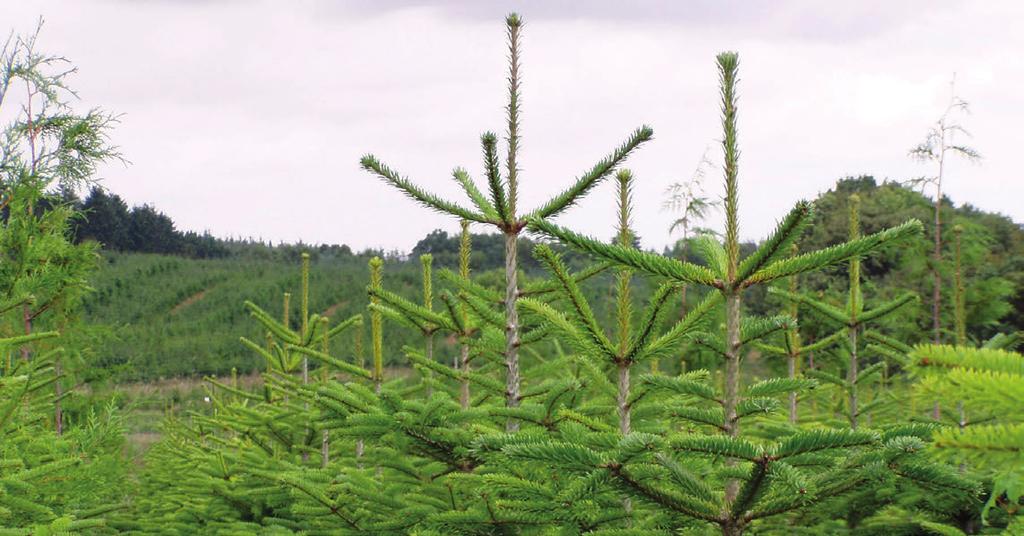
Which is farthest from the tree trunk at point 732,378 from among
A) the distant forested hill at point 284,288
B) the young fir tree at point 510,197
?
the distant forested hill at point 284,288

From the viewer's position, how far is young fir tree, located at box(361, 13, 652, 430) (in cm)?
388

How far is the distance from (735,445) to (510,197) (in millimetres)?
2237

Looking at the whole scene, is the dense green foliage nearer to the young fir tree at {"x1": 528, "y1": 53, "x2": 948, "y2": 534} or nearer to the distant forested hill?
the young fir tree at {"x1": 528, "y1": 53, "x2": 948, "y2": 534}

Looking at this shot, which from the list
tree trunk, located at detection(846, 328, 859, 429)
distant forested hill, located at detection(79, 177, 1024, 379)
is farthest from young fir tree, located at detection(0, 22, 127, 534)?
tree trunk, located at detection(846, 328, 859, 429)

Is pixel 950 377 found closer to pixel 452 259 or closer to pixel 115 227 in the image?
pixel 452 259

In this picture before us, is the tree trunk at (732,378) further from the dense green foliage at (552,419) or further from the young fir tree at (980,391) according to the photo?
the young fir tree at (980,391)

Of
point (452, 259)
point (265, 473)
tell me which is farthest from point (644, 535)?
point (452, 259)

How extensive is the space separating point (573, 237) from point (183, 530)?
5.51m

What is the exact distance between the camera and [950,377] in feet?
3.81

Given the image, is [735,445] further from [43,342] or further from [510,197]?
[43,342]

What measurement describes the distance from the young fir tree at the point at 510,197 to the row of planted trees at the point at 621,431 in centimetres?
1

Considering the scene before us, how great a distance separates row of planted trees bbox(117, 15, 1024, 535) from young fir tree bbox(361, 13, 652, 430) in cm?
1

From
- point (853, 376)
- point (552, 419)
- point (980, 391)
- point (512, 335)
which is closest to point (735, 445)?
point (980, 391)

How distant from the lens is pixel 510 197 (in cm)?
420
